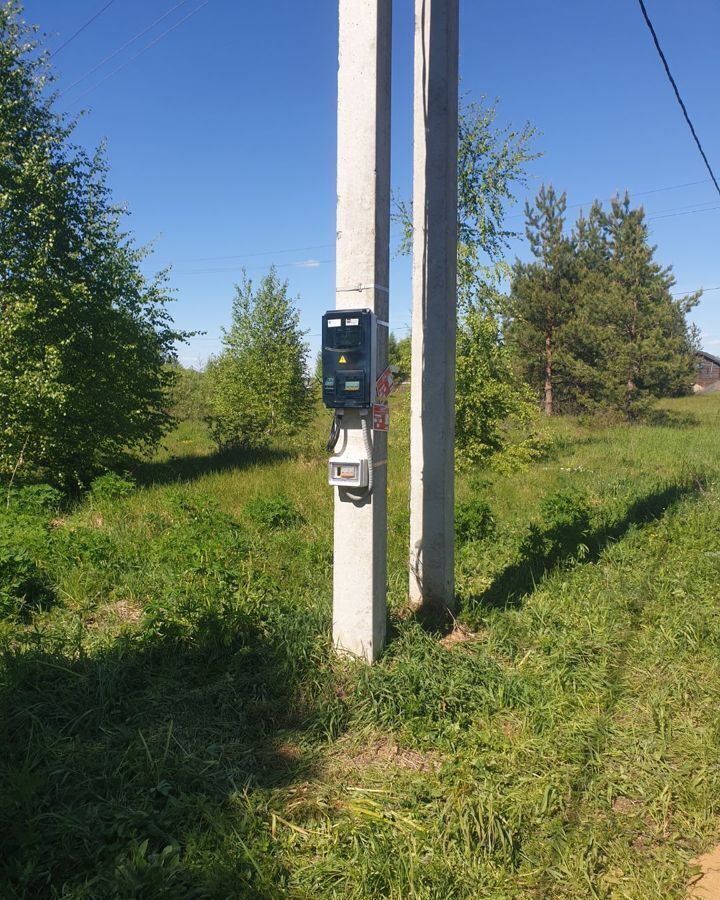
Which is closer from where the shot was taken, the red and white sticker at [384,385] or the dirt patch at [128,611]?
the red and white sticker at [384,385]

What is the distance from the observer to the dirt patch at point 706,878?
252cm

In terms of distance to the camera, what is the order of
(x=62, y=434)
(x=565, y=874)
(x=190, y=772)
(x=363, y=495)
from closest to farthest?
(x=565, y=874) → (x=190, y=772) → (x=363, y=495) → (x=62, y=434)

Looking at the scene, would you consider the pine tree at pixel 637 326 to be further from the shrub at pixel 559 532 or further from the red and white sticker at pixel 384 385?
the red and white sticker at pixel 384 385

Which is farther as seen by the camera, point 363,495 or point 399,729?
point 363,495

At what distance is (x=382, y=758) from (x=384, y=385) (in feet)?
6.54

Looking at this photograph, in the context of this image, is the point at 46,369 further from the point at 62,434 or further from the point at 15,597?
the point at 15,597

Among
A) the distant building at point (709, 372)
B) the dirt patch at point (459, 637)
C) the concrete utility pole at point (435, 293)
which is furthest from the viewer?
the distant building at point (709, 372)

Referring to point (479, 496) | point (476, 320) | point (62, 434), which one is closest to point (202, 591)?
point (479, 496)

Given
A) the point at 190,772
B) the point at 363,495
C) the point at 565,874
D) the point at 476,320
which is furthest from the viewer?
the point at 476,320

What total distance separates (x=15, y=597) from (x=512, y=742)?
3714mm

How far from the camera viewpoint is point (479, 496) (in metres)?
9.51

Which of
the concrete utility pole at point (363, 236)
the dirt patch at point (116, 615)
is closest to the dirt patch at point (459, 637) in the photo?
the concrete utility pole at point (363, 236)

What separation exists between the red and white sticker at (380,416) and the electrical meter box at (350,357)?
3.9 inches

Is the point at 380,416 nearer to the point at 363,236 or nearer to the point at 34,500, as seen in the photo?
the point at 363,236
